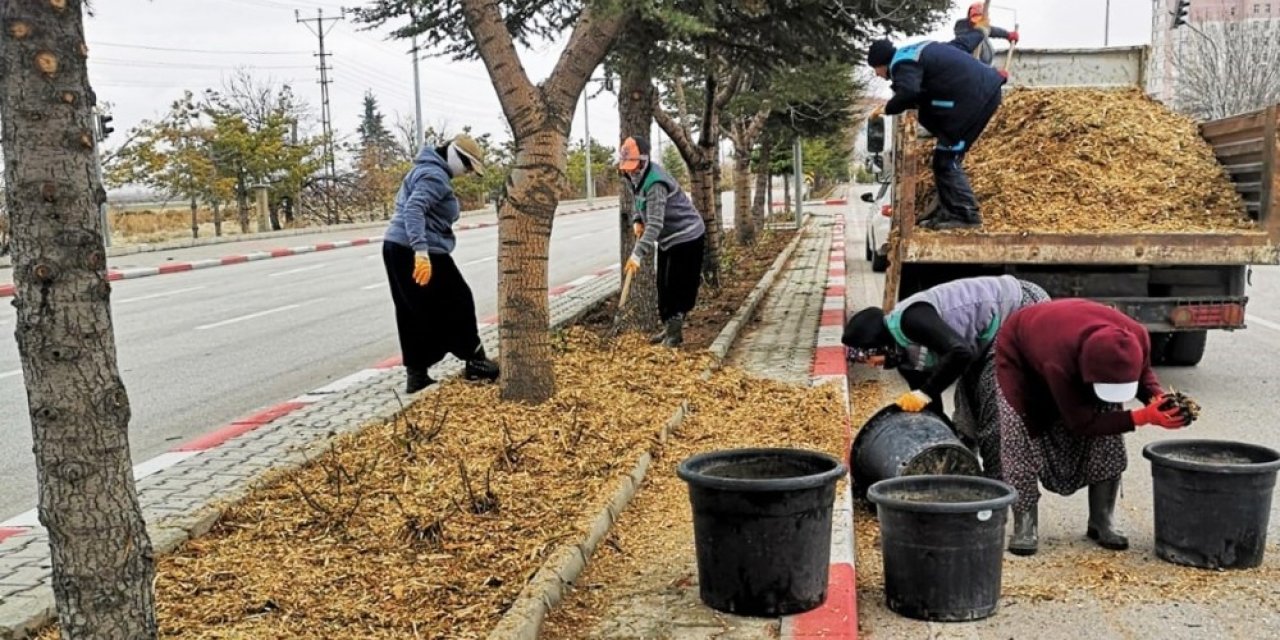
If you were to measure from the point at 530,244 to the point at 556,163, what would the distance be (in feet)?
1.63

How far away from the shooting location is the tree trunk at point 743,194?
67.1 feet

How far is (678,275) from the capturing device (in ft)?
28.9

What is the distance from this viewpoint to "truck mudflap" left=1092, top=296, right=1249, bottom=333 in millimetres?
7832

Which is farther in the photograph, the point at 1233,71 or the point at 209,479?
the point at 1233,71

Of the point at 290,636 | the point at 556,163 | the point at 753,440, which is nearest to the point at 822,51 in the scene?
the point at 556,163

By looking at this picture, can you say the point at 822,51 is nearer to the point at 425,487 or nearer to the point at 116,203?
the point at 425,487

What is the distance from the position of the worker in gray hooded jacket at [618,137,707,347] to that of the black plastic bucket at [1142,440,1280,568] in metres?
4.30

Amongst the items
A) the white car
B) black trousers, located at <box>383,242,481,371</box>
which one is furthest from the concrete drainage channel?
the white car

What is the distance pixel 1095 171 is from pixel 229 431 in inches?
253

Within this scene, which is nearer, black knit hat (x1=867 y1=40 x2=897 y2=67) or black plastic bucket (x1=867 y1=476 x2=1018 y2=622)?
black plastic bucket (x1=867 y1=476 x2=1018 y2=622)

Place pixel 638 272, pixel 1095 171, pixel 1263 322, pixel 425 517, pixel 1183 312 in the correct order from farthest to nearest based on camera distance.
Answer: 1. pixel 1263 322
2. pixel 638 272
3. pixel 1095 171
4. pixel 1183 312
5. pixel 425 517

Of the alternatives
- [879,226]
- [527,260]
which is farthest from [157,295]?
[527,260]

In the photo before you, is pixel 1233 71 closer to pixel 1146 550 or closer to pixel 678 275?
pixel 678 275

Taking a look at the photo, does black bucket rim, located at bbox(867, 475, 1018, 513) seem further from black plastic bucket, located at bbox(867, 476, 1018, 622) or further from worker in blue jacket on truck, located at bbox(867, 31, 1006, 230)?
worker in blue jacket on truck, located at bbox(867, 31, 1006, 230)
